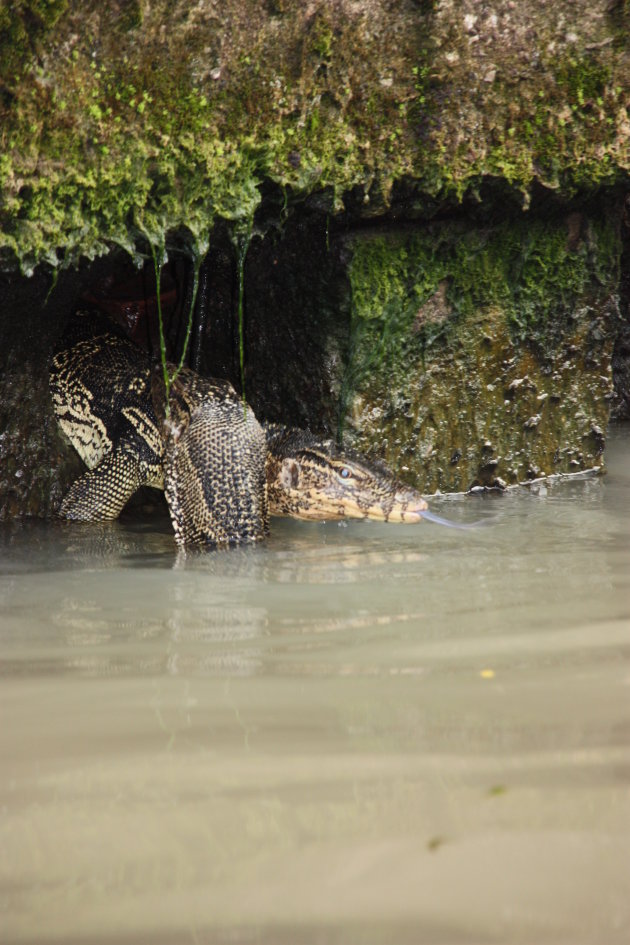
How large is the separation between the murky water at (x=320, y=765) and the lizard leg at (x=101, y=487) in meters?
1.91

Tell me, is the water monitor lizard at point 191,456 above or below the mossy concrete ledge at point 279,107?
below

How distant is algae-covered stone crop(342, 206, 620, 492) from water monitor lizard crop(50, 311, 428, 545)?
438mm

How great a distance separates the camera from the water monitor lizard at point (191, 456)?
202 inches

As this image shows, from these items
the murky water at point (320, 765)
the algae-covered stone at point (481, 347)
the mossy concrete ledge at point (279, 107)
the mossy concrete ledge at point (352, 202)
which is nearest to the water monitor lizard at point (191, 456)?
the mossy concrete ledge at point (352, 202)

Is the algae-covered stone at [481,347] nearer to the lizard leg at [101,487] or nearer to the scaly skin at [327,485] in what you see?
the scaly skin at [327,485]

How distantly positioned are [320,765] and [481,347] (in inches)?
170

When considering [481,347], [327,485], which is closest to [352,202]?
[481,347]

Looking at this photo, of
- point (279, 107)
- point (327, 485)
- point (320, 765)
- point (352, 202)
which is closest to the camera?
point (320, 765)

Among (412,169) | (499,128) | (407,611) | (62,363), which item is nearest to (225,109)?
(412,169)

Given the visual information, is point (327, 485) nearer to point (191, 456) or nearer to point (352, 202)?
point (191, 456)

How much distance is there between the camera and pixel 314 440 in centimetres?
561

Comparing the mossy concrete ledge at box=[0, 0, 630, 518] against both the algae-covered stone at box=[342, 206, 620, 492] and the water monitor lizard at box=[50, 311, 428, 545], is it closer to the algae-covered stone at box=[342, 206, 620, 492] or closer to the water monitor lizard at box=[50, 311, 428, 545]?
the algae-covered stone at box=[342, 206, 620, 492]

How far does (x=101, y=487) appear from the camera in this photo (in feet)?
18.3

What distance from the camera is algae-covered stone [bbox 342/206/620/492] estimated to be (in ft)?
18.5
